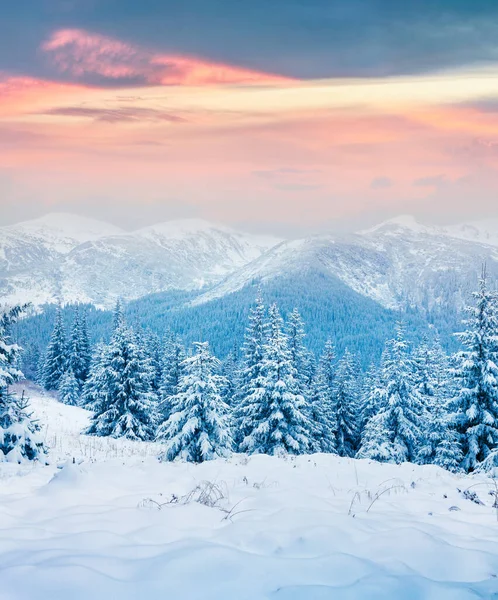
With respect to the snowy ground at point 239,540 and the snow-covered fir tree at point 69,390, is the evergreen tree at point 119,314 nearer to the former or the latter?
the snow-covered fir tree at point 69,390

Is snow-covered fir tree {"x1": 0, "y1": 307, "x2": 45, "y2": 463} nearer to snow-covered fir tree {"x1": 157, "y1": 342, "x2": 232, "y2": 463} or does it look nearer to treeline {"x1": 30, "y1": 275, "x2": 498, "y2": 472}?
treeline {"x1": 30, "y1": 275, "x2": 498, "y2": 472}

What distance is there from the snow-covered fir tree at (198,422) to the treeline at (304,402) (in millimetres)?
41

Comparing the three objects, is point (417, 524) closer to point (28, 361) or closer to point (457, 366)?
point (457, 366)

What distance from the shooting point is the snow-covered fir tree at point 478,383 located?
21547mm

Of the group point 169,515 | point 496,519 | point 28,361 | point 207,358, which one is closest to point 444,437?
point 207,358

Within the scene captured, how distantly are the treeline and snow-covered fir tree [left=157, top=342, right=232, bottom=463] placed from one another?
41mm

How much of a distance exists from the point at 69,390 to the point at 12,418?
47804mm

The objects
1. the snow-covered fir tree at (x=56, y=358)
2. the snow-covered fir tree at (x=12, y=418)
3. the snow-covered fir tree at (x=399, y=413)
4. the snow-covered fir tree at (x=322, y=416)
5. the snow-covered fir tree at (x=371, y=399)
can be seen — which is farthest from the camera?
the snow-covered fir tree at (x=56, y=358)

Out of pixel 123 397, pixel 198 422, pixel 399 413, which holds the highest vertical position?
pixel 198 422

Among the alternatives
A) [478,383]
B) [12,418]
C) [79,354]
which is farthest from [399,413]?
[79,354]

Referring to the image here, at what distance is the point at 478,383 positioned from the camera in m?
22.0

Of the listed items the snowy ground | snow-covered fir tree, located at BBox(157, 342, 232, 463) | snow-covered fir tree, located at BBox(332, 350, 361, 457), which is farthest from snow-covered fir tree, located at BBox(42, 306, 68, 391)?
the snowy ground

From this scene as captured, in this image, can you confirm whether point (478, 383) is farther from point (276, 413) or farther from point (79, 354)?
point (79, 354)

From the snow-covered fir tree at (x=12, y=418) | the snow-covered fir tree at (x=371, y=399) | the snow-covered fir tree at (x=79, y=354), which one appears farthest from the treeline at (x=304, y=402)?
the snow-covered fir tree at (x=79, y=354)
